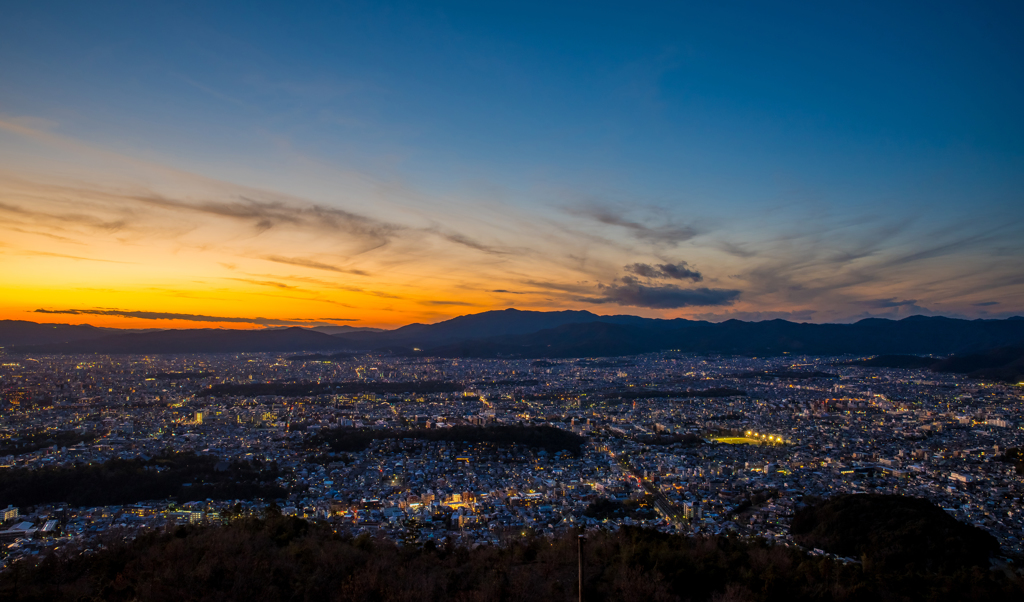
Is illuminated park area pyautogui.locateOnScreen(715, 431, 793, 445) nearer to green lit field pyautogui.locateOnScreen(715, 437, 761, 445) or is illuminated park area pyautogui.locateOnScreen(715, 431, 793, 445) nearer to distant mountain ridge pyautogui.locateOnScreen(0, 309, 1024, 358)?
green lit field pyautogui.locateOnScreen(715, 437, 761, 445)

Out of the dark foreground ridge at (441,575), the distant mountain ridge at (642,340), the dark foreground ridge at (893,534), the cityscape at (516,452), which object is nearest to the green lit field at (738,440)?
the cityscape at (516,452)

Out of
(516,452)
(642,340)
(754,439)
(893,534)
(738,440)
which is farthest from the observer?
(642,340)

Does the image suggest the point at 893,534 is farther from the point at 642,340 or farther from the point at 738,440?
the point at 642,340

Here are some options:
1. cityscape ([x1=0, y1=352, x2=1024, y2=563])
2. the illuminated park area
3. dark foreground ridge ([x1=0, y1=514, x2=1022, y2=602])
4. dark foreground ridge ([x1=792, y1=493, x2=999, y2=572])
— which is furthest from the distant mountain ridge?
dark foreground ridge ([x1=0, y1=514, x2=1022, y2=602])

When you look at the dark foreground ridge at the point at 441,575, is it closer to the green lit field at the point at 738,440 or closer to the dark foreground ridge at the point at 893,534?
the dark foreground ridge at the point at 893,534

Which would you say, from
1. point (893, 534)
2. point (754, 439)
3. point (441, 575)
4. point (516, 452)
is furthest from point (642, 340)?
point (441, 575)

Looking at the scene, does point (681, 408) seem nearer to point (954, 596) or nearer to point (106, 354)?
point (954, 596)
